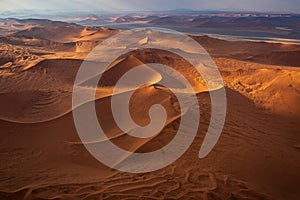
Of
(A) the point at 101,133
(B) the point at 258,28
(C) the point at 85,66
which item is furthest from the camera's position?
(B) the point at 258,28

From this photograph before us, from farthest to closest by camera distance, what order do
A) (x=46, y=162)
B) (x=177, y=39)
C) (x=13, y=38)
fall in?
(x=177, y=39) → (x=13, y=38) → (x=46, y=162)

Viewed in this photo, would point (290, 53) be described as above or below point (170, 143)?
above

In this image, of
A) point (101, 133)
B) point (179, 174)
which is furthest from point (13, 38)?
point (179, 174)

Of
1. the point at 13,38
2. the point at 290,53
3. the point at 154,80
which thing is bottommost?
the point at 154,80

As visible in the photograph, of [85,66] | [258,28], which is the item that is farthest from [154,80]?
[258,28]

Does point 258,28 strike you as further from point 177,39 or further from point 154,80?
point 154,80

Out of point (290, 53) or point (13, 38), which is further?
point (13, 38)
